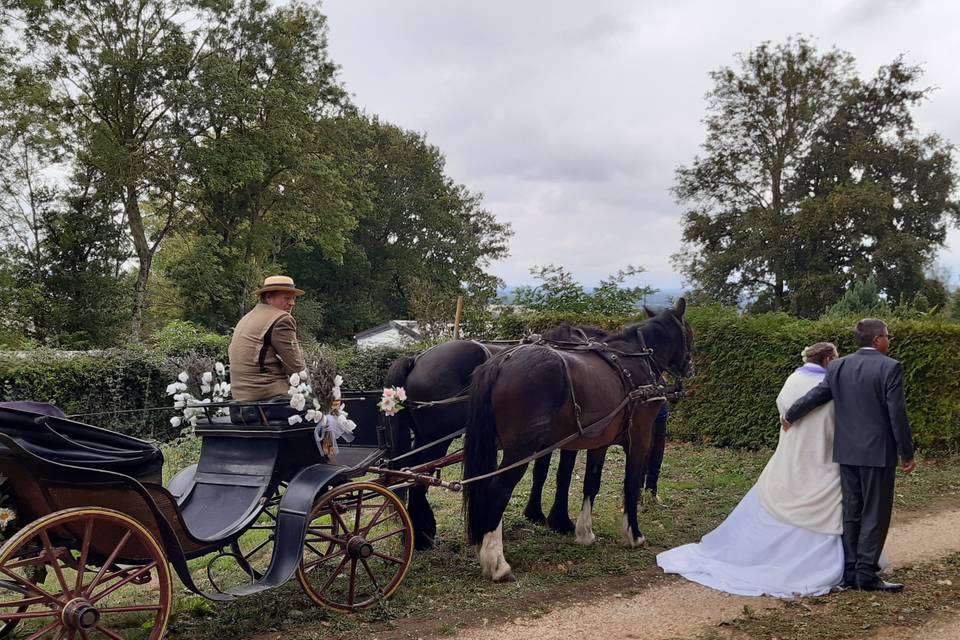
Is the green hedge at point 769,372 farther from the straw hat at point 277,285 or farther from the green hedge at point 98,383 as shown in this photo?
the green hedge at point 98,383

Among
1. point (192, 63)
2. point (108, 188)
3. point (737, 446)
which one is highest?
point (192, 63)

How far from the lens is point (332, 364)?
16.6 feet

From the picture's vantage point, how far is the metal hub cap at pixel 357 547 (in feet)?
15.6

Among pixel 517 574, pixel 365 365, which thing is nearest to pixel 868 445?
pixel 517 574

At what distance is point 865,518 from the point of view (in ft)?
17.3

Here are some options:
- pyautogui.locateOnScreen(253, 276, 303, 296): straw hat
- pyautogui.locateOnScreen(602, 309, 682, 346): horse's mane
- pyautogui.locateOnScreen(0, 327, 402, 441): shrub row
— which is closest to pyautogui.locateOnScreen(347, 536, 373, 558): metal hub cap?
pyautogui.locateOnScreen(253, 276, 303, 296): straw hat

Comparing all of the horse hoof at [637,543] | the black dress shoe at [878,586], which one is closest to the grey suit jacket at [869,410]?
the black dress shoe at [878,586]

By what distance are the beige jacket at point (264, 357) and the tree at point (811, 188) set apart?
25.0 m

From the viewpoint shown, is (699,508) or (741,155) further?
(741,155)

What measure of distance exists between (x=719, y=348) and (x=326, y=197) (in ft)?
65.4

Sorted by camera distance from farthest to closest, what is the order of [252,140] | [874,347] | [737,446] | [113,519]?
[252,140]
[737,446]
[874,347]
[113,519]

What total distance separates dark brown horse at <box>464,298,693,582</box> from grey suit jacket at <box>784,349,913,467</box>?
5.16 ft

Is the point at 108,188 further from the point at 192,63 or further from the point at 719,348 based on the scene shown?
the point at 719,348

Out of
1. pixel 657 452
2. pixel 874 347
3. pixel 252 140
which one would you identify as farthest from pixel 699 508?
pixel 252 140
